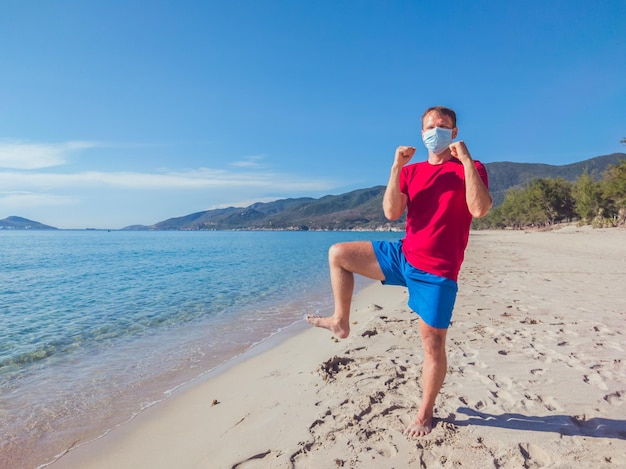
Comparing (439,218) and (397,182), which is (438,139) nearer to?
(397,182)

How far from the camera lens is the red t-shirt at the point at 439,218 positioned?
9.60 ft

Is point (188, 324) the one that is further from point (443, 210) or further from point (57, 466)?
point (443, 210)

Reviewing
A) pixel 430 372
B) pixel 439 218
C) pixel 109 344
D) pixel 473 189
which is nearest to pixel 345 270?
pixel 439 218

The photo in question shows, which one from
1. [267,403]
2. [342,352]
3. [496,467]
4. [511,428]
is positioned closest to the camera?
[496,467]

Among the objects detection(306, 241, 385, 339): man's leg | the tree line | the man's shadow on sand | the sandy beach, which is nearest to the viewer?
the sandy beach

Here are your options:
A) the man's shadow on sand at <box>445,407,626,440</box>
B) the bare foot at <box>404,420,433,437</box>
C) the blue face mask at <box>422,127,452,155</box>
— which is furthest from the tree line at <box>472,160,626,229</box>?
the bare foot at <box>404,420,433,437</box>

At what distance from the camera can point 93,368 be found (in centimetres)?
671

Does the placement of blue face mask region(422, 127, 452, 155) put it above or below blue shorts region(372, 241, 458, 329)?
above

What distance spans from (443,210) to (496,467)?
72.6 inches

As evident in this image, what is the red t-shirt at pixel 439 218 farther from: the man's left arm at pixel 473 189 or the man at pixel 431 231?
the man's left arm at pixel 473 189

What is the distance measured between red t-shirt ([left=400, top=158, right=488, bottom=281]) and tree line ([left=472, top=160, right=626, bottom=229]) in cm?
5593

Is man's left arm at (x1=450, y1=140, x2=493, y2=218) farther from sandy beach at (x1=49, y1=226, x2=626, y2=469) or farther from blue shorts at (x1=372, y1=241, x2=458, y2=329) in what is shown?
sandy beach at (x1=49, y1=226, x2=626, y2=469)

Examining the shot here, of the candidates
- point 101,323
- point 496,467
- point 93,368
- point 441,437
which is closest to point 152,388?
point 93,368

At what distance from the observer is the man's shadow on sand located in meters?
3.00
